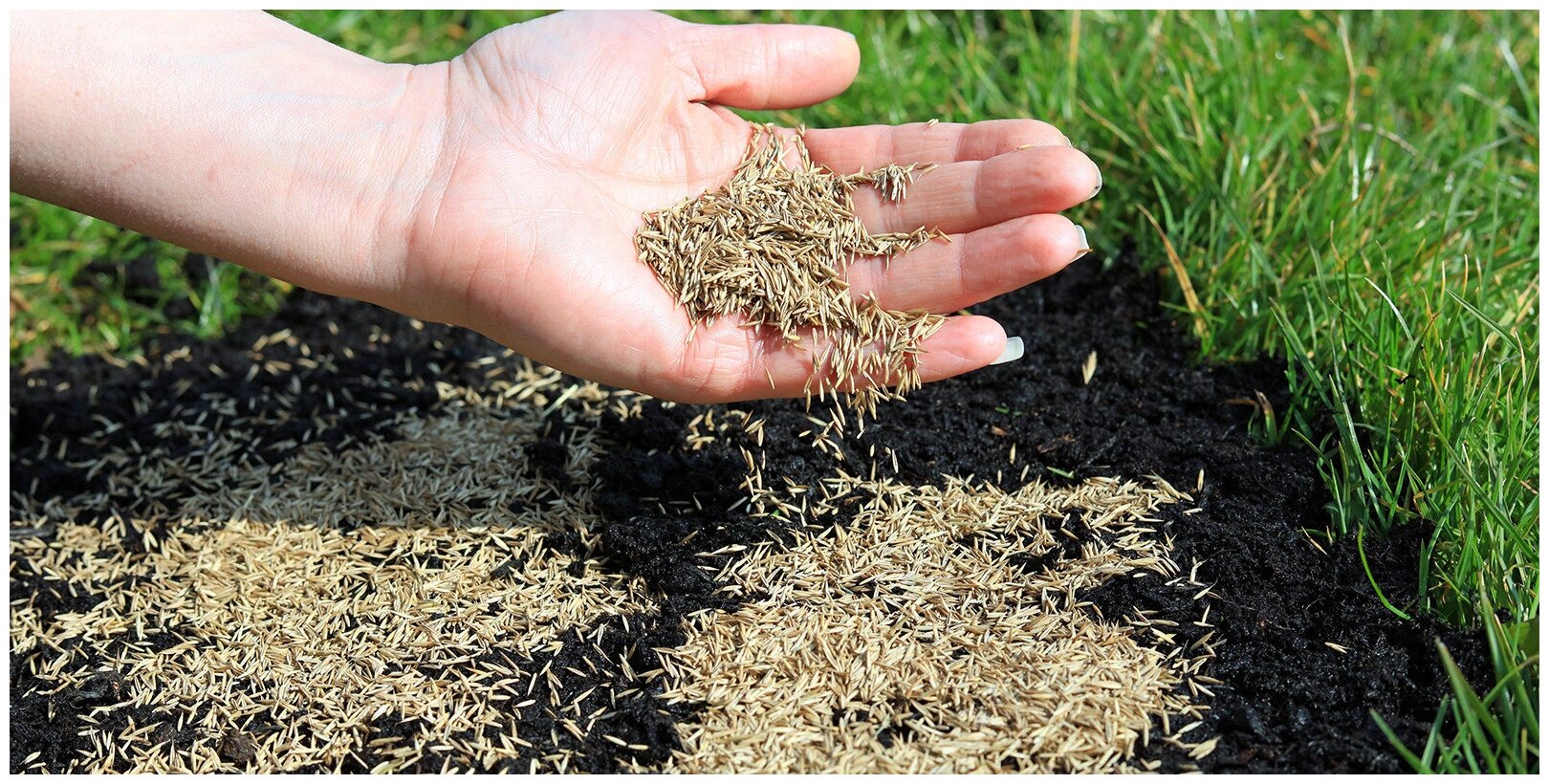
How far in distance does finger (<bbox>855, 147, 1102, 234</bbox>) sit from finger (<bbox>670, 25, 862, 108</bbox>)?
16.1 inches

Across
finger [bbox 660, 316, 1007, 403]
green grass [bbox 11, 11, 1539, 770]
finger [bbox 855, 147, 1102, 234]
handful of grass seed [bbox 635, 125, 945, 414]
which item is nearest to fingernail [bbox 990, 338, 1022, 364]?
finger [bbox 660, 316, 1007, 403]

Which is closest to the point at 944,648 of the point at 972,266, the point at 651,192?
the point at 972,266

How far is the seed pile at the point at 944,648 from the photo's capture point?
245cm

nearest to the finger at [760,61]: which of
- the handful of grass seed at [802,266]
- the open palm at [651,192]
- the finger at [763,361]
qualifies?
the open palm at [651,192]

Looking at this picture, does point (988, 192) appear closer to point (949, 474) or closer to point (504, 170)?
point (949, 474)

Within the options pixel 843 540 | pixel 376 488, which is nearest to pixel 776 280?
pixel 843 540

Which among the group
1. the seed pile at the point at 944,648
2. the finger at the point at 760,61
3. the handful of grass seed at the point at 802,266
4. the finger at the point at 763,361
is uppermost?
the finger at the point at 760,61

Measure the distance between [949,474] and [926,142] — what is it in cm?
86

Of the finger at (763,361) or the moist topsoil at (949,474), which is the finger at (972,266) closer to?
the finger at (763,361)

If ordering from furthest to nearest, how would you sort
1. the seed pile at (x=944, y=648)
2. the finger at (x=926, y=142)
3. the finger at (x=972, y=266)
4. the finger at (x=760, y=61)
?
the finger at (x=760, y=61) → the finger at (x=926, y=142) → the finger at (x=972, y=266) → the seed pile at (x=944, y=648)

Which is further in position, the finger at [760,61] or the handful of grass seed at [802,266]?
the finger at [760,61]

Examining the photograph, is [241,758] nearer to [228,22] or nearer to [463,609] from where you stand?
[463,609]

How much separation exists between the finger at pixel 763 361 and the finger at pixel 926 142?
512 mm

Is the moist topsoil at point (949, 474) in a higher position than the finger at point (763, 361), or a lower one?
lower
